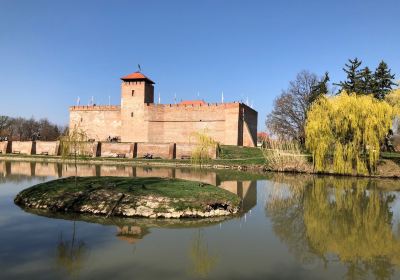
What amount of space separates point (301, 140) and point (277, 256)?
2763 cm

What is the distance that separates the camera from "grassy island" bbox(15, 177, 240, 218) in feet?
30.4

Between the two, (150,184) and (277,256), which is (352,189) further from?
(277,256)

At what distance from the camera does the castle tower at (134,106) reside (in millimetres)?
39750

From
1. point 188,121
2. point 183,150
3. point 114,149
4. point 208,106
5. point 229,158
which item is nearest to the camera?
point 229,158

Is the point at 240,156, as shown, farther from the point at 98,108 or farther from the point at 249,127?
the point at 98,108

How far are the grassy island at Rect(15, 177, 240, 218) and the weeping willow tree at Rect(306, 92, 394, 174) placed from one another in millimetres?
12393

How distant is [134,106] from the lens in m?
40.0

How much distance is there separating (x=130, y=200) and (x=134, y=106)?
31.3m

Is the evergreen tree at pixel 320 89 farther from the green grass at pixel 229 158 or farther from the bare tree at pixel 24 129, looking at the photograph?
the bare tree at pixel 24 129

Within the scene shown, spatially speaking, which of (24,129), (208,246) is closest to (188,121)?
(208,246)

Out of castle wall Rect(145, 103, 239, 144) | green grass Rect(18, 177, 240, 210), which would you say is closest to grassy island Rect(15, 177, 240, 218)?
green grass Rect(18, 177, 240, 210)

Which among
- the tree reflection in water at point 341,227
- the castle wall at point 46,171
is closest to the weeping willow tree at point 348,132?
the tree reflection in water at point 341,227

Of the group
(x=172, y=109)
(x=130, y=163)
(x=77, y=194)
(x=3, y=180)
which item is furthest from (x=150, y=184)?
(x=172, y=109)

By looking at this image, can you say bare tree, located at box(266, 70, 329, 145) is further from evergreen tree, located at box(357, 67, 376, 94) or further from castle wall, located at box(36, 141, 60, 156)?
castle wall, located at box(36, 141, 60, 156)
